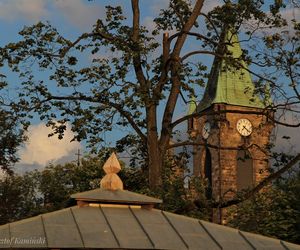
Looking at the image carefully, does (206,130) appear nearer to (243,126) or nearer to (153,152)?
(243,126)

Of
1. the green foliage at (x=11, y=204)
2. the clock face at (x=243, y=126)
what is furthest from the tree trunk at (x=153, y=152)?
the clock face at (x=243, y=126)

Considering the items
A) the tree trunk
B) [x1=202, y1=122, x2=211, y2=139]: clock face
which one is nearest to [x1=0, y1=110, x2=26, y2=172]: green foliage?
the tree trunk

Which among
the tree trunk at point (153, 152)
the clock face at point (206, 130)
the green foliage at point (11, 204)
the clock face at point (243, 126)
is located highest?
the clock face at point (243, 126)

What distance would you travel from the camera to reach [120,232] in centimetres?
757

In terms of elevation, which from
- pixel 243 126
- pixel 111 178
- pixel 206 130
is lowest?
pixel 111 178

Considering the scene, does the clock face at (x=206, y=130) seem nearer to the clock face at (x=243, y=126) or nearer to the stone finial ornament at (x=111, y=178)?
the clock face at (x=243, y=126)

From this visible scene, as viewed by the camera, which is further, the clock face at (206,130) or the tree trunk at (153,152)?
the clock face at (206,130)

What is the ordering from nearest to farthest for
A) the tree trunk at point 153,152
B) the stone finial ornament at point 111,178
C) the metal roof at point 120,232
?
1. the metal roof at point 120,232
2. the stone finial ornament at point 111,178
3. the tree trunk at point 153,152

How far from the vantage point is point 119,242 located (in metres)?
7.34

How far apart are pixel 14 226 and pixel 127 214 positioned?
1459 millimetres

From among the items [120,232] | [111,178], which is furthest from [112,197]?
[120,232]

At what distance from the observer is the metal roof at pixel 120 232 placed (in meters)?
7.20

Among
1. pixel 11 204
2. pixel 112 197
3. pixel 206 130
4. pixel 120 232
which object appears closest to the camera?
pixel 120 232

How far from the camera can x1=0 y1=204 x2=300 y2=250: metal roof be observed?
23.6 feet
